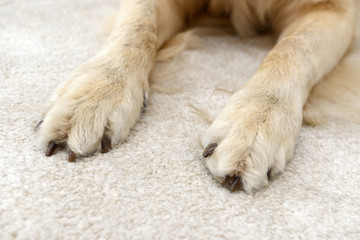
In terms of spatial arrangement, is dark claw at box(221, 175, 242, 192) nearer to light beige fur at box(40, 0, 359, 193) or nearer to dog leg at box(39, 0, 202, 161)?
light beige fur at box(40, 0, 359, 193)

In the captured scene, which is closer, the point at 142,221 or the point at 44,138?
the point at 142,221

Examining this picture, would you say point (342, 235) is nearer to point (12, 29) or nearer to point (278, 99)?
point (278, 99)

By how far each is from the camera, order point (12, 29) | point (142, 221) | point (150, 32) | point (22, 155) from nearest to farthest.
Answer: point (142, 221) → point (22, 155) → point (150, 32) → point (12, 29)

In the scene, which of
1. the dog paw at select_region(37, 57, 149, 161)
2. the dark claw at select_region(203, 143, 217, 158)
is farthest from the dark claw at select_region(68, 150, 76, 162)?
the dark claw at select_region(203, 143, 217, 158)

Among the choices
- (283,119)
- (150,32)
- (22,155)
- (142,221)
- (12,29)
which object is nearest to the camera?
(142,221)

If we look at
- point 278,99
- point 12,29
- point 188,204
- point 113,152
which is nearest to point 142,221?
point 188,204

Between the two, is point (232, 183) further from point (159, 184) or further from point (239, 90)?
point (239, 90)

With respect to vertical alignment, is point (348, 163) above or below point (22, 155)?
below

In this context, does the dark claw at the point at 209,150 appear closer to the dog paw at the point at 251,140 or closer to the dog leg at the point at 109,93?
the dog paw at the point at 251,140
